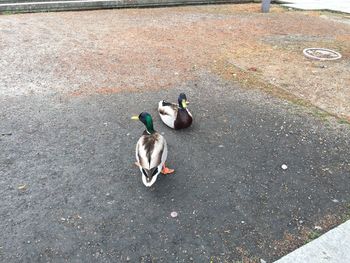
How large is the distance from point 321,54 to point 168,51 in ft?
12.3

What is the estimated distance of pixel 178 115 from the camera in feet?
16.0

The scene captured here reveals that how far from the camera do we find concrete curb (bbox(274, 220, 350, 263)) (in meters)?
2.92

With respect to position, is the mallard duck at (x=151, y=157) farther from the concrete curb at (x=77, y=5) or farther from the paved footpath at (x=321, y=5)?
the paved footpath at (x=321, y=5)

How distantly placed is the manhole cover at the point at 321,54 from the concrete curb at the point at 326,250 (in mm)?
5846

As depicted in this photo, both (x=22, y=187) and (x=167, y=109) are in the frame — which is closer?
(x=22, y=187)

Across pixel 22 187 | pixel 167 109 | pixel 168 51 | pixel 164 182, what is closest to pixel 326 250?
pixel 164 182

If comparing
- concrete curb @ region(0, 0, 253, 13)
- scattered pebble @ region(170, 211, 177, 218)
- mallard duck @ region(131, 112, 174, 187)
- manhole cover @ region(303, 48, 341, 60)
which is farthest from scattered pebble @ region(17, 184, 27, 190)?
concrete curb @ region(0, 0, 253, 13)

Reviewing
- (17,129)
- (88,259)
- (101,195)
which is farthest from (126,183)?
(17,129)

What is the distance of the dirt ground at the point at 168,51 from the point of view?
661 centimetres

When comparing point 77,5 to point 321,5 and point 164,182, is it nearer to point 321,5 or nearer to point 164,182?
point 321,5

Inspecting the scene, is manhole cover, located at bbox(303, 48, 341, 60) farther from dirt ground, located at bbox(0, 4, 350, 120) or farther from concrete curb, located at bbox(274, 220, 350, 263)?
concrete curb, located at bbox(274, 220, 350, 263)

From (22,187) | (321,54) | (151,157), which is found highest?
→ (151,157)

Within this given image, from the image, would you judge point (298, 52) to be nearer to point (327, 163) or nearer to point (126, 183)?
point (327, 163)

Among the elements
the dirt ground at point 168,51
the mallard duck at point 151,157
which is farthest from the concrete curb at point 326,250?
the dirt ground at point 168,51
